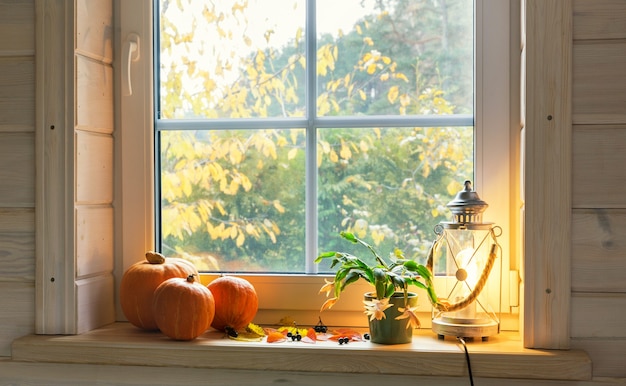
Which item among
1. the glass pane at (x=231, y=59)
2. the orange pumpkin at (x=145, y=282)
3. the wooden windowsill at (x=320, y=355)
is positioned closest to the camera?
the wooden windowsill at (x=320, y=355)

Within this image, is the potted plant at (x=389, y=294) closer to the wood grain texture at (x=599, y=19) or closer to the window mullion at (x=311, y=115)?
the window mullion at (x=311, y=115)

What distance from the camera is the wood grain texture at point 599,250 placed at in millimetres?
1501

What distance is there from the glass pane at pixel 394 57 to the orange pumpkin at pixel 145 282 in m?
0.49

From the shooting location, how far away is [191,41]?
1.84 metres

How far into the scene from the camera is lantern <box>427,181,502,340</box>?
62.2 inches

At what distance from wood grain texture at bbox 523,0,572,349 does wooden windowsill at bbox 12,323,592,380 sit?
6cm

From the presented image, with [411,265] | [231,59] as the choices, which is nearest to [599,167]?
[411,265]

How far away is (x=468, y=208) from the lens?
1.57m

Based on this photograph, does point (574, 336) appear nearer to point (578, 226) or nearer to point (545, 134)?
point (578, 226)

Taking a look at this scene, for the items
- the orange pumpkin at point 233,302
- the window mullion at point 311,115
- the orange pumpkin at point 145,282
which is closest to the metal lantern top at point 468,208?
the window mullion at point 311,115

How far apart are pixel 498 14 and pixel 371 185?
1.56 ft

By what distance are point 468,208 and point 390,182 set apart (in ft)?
0.79

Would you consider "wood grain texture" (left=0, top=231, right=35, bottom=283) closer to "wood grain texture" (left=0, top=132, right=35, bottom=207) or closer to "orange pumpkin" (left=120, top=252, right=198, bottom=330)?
"wood grain texture" (left=0, top=132, right=35, bottom=207)

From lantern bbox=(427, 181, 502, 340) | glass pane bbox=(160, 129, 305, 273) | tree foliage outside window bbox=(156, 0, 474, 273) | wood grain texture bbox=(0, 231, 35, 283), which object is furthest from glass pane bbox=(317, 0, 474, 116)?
wood grain texture bbox=(0, 231, 35, 283)
